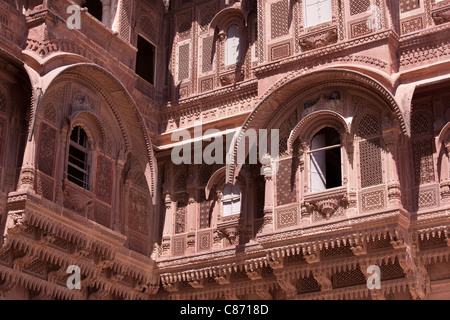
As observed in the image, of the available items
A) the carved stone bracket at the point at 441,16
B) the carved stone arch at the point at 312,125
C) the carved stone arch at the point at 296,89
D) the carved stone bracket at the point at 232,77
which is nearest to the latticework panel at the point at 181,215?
the carved stone arch at the point at 296,89

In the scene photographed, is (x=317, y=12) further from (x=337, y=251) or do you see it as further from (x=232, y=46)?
(x=337, y=251)

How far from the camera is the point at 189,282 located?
1430 centimetres

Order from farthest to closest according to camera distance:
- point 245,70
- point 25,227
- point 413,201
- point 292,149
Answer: point 245,70, point 292,149, point 413,201, point 25,227

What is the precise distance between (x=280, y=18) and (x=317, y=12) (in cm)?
71

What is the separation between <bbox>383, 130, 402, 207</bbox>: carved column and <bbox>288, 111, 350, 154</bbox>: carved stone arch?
0.90 m

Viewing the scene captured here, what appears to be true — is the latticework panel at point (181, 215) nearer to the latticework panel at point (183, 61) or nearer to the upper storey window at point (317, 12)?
the latticework panel at point (183, 61)

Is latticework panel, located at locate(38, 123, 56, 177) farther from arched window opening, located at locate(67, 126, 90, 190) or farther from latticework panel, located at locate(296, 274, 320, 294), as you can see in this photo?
latticework panel, located at locate(296, 274, 320, 294)

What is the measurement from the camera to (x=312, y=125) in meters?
13.6

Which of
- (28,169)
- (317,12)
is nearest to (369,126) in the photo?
(317,12)

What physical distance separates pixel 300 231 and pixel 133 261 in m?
3.06

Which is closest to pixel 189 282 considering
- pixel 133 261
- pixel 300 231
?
pixel 133 261

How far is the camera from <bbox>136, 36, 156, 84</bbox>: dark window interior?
1639cm

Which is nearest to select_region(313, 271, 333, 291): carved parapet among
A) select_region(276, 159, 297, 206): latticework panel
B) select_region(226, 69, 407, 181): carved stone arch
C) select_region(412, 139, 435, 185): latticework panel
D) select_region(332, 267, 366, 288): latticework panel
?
select_region(332, 267, 366, 288): latticework panel
